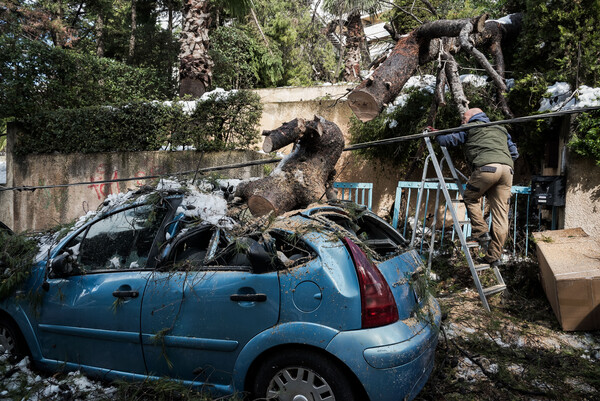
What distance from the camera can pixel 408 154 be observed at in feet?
24.2

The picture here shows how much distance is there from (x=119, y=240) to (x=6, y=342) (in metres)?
1.37

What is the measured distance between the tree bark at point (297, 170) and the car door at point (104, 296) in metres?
0.97

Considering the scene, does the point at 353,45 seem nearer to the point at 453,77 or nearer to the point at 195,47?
the point at 195,47

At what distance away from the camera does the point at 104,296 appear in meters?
3.14

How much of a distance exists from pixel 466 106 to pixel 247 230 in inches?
157

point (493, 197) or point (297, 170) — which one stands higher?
point (297, 170)

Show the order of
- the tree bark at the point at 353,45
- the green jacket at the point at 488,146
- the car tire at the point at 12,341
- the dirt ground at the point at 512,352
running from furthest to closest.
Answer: the tree bark at the point at 353,45
the green jacket at the point at 488,146
the car tire at the point at 12,341
the dirt ground at the point at 512,352

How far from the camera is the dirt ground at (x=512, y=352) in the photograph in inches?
124

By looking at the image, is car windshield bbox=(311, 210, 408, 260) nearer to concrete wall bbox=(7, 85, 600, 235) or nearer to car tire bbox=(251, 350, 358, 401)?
car tire bbox=(251, 350, 358, 401)

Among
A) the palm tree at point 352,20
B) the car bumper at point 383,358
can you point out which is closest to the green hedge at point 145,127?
the car bumper at point 383,358

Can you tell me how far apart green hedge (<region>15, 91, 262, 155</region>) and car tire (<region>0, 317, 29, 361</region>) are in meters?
4.37

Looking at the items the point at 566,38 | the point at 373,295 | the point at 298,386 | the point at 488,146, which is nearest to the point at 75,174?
the point at 488,146

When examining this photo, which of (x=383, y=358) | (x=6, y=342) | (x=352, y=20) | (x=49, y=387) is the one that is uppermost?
(x=352, y=20)

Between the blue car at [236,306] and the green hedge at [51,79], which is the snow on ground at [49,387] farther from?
the green hedge at [51,79]
